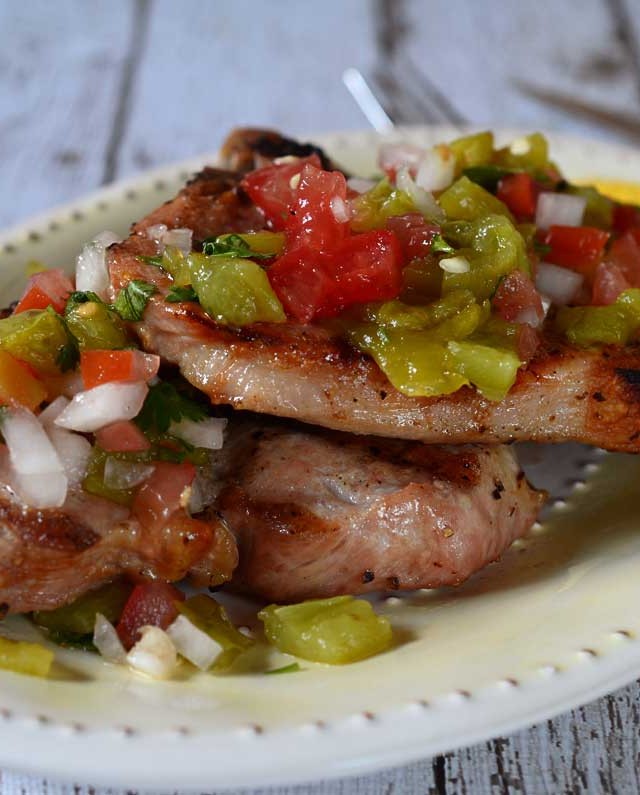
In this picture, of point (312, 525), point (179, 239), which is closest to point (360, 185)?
point (179, 239)

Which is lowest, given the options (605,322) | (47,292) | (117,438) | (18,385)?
(605,322)

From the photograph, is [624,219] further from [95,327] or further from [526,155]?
[95,327]

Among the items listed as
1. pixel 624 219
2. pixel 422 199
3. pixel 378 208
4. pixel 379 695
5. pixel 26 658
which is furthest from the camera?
pixel 624 219

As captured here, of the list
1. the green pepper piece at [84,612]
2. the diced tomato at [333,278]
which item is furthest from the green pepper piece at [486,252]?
the green pepper piece at [84,612]

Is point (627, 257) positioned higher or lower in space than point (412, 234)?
lower

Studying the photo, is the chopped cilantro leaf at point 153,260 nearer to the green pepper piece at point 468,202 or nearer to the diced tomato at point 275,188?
the diced tomato at point 275,188

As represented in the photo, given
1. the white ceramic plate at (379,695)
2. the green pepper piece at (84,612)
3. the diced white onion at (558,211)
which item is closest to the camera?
the white ceramic plate at (379,695)

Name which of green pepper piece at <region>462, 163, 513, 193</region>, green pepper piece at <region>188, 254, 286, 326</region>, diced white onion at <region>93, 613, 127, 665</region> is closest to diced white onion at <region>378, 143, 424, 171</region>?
green pepper piece at <region>462, 163, 513, 193</region>

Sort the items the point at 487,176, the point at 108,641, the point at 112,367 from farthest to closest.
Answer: the point at 487,176
the point at 112,367
the point at 108,641
